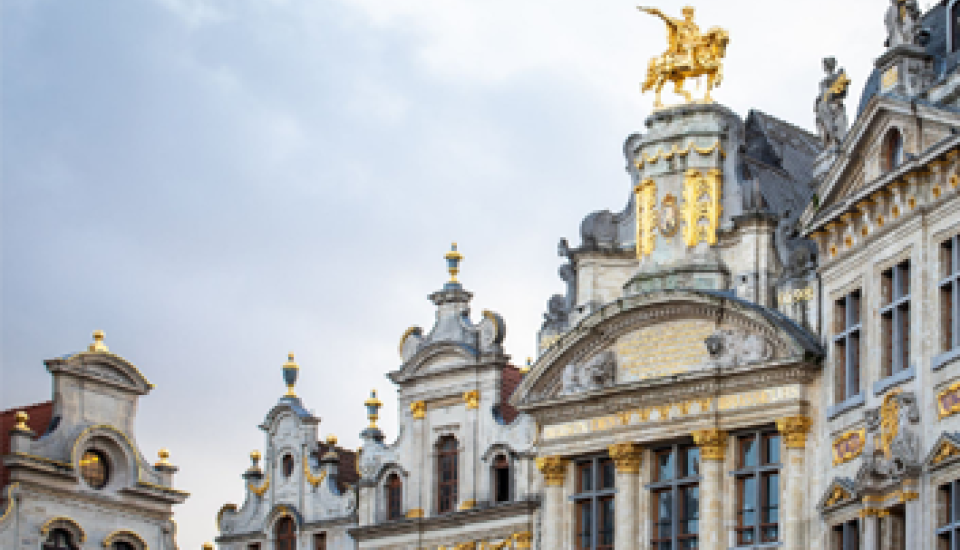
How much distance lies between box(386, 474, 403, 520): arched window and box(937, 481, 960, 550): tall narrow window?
496 inches

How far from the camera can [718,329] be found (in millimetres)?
38500

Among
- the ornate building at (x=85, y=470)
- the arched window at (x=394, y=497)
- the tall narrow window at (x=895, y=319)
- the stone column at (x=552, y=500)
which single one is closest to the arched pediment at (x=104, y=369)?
the ornate building at (x=85, y=470)

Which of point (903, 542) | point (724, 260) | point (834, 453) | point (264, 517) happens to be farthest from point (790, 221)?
point (264, 517)

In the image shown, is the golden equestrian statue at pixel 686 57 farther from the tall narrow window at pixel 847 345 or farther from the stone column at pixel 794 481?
the stone column at pixel 794 481

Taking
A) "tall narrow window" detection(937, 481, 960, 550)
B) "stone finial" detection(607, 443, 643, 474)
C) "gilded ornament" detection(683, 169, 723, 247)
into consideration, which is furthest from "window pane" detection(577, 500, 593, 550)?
"tall narrow window" detection(937, 481, 960, 550)

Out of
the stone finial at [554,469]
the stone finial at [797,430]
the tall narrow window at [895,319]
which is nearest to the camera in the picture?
the tall narrow window at [895,319]

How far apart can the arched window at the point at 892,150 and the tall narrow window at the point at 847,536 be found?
216 inches

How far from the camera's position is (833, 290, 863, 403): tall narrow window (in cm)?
3603

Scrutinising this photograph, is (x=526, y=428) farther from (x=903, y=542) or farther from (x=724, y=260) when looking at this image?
(x=903, y=542)

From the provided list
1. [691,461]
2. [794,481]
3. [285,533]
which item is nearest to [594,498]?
[691,461]

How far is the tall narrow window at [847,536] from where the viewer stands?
35.3m

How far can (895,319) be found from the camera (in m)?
Result: 34.8

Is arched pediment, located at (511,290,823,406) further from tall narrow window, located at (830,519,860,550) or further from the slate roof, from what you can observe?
the slate roof

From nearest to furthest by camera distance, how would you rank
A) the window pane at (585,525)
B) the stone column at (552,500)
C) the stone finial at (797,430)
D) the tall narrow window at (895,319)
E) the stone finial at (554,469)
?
1. the tall narrow window at (895,319)
2. the stone finial at (797,430)
3. the window pane at (585,525)
4. the stone column at (552,500)
5. the stone finial at (554,469)
